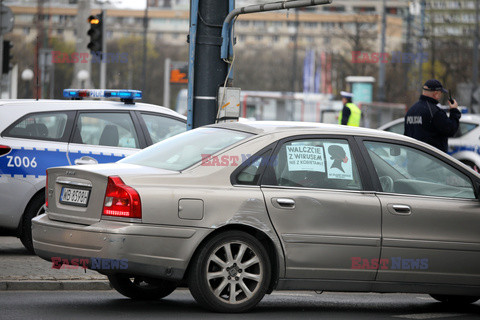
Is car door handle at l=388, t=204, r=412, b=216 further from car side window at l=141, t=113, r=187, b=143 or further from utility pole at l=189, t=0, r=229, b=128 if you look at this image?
car side window at l=141, t=113, r=187, b=143

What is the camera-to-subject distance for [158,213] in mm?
7238

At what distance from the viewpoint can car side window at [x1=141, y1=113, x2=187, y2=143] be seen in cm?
1151

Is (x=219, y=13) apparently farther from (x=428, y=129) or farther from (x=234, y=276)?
(x=234, y=276)

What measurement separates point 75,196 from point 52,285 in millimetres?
1515

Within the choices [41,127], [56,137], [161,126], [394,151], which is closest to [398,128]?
[161,126]

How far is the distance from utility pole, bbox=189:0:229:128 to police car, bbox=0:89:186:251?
991 mm

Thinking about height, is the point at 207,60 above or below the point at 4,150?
above

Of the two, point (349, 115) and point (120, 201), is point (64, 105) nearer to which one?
point (120, 201)

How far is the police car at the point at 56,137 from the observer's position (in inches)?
419

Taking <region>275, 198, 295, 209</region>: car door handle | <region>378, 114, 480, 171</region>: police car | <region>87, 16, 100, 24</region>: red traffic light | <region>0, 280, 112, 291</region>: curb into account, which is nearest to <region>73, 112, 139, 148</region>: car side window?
<region>0, 280, 112, 291</region>: curb

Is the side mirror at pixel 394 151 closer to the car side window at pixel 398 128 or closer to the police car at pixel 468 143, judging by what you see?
the police car at pixel 468 143

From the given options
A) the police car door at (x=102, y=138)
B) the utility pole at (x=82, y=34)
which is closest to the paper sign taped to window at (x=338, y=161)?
the police car door at (x=102, y=138)

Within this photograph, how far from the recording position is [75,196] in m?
7.59

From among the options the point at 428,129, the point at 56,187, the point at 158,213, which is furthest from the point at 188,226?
the point at 428,129
